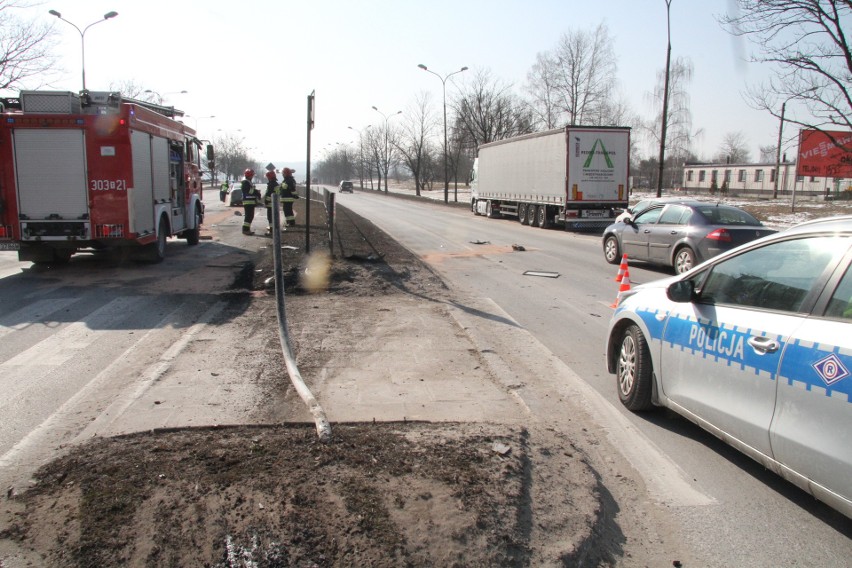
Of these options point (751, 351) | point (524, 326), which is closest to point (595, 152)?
point (524, 326)

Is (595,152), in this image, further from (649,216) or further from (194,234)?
(194,234)

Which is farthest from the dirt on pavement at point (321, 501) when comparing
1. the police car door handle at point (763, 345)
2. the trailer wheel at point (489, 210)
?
the trailer wheel at point (489, 210)

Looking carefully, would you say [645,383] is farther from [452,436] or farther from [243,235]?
[243,235]

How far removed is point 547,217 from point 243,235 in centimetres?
1246

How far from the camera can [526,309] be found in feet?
32.1

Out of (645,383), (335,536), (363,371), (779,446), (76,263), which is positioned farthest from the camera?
(76,263)

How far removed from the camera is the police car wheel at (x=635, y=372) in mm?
5059

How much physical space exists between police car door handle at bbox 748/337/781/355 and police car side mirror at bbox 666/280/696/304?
746 millimetres

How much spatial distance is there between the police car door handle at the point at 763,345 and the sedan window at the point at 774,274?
0.21 m

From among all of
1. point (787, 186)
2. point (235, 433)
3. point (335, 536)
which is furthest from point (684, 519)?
point (787, 186)

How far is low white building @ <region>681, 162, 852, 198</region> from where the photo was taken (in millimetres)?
69688

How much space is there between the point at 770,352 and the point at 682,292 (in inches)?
39.5

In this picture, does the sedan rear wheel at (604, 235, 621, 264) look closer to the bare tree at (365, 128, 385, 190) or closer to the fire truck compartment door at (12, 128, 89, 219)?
the fire truck compartment door at (12, 128, 89, 219)

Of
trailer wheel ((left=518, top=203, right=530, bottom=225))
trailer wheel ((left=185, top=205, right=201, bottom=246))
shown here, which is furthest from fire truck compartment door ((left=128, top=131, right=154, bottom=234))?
trailer wheel ((left=518, top=203, right=530, bottom=225))
